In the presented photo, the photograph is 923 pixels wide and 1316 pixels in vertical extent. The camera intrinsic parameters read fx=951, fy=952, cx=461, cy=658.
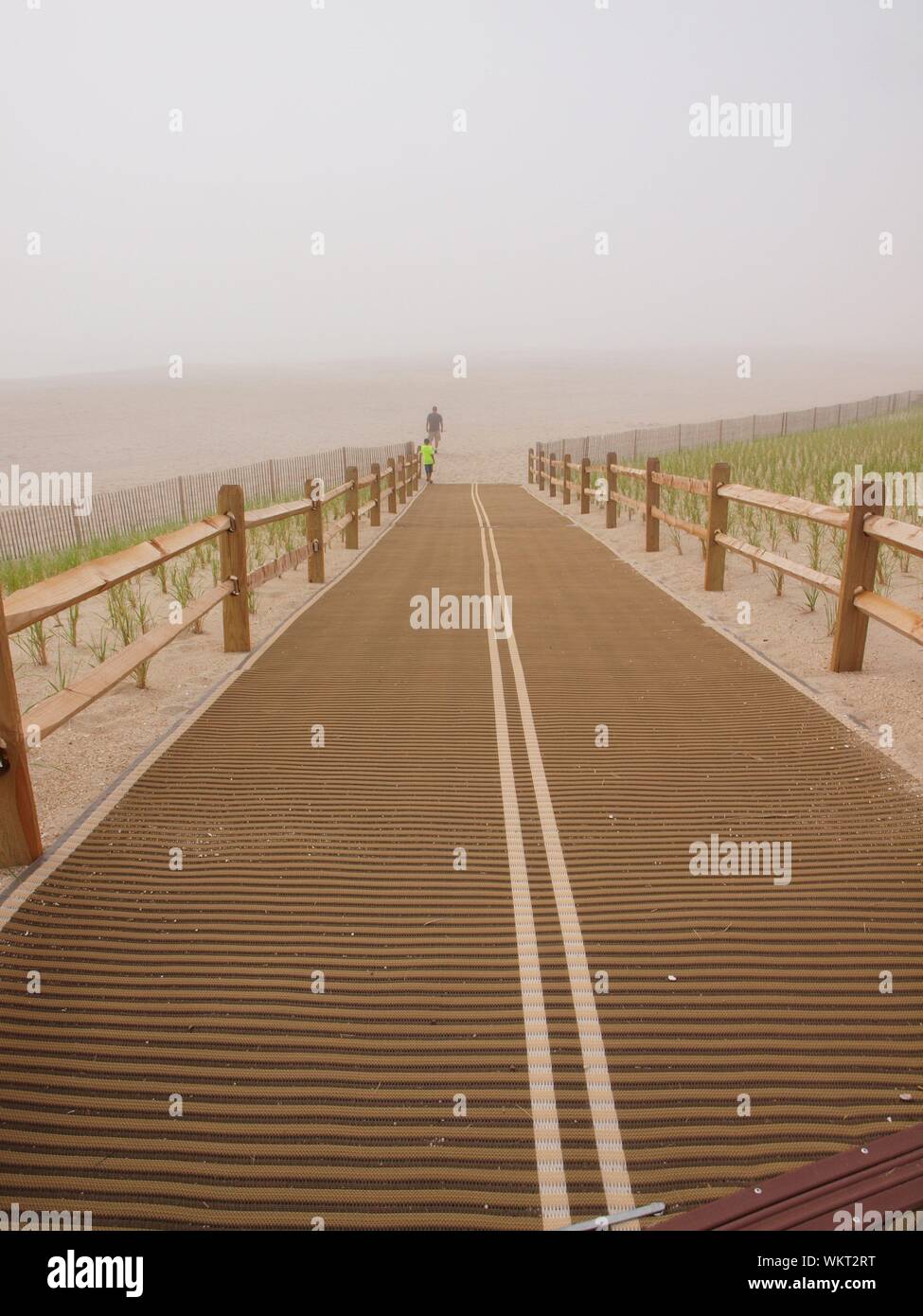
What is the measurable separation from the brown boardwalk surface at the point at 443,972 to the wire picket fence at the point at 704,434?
91.0ft

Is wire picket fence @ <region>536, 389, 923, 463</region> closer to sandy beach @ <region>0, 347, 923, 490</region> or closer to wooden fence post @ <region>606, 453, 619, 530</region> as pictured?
sandy beach @ <region>0, 347, 923, 490</region>

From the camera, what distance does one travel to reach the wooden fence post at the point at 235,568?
7301mm

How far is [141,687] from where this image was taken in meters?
6.54

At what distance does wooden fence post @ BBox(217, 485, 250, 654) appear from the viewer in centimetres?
730

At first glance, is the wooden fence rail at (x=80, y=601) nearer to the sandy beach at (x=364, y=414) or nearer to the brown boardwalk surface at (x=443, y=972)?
the brown boardwalk surface at (x=443, y=972)

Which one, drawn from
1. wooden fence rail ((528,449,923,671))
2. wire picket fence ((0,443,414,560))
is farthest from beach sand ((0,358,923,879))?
wire picket fence ((0,443,414,560))

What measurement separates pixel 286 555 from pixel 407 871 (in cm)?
626

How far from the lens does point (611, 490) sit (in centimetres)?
1517

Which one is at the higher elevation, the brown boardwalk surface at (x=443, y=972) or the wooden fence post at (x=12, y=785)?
the wooden fence post at (x=12, y=785)

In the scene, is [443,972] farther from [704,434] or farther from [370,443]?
[370,443]

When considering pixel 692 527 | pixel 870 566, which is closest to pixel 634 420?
pixel 692 527

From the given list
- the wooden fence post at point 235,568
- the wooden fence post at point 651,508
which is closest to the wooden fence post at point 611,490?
the wooden fence post at point 651,508

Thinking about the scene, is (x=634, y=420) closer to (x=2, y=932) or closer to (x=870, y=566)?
(x=870, y=566)
